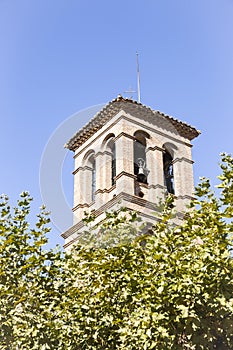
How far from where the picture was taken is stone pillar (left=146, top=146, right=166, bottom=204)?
A: 88.8 ft

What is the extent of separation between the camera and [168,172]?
30.6m

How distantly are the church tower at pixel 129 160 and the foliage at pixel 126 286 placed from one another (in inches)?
546

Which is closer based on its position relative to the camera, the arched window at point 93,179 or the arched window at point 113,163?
the arched window at point 113,163

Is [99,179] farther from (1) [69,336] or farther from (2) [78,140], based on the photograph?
(1) [69,336]

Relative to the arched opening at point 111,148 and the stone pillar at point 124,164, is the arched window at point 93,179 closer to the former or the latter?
the arched opening at point 111,148

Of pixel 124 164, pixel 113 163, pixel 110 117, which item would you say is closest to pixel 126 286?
pixel 124 164

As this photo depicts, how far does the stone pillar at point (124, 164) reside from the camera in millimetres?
26641

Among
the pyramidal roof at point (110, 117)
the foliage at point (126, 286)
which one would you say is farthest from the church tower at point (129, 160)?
the foliage at point (126, 286)

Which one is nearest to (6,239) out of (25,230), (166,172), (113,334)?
(25,230)

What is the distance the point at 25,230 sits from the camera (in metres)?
13.0

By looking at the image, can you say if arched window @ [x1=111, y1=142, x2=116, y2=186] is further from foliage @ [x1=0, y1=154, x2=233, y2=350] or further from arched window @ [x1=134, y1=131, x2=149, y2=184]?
foliage @ [x1=0, y1=154, x2=233, y2=350]

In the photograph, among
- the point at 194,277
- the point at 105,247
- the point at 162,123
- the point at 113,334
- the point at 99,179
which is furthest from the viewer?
the point at 162,123

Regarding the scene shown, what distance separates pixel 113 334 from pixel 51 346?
1222 millimetres

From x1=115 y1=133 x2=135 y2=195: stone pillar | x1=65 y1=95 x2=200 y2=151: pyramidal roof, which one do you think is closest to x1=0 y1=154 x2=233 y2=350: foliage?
x1=115 y1=133 x2=135 y2=195: stone pillar
